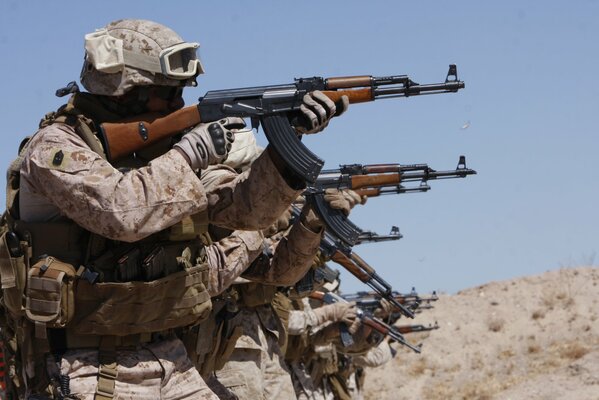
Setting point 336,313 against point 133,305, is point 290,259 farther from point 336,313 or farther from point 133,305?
point 336,313

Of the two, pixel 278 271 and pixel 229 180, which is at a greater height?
pixel 229 180

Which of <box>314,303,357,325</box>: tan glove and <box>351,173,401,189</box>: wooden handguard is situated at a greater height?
<box>351,173,401,189</box>: wooden handguard

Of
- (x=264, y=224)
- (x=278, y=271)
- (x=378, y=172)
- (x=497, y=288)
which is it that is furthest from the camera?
(x=497, y=288)

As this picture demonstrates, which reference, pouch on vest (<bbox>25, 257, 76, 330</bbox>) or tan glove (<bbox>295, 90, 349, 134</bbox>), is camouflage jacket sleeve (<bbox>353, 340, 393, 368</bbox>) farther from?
pouch on vest (<bbox>25, 257, 76, 330</bbox>)

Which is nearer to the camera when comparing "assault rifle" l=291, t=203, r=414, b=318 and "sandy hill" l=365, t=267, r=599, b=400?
"assault rifle" l=291, t=203, r=414, b=318

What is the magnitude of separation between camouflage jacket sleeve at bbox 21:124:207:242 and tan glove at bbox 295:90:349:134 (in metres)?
0.68

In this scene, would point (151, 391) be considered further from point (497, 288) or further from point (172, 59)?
point (497, 288)

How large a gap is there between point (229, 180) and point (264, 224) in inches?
17.0

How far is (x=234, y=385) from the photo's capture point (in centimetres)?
938

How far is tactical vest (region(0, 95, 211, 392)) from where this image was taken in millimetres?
5980

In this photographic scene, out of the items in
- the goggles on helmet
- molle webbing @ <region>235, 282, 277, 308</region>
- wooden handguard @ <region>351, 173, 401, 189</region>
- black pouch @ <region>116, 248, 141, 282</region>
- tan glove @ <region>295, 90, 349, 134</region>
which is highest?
the goggles on helmet

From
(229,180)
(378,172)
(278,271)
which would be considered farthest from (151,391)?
(378,172)

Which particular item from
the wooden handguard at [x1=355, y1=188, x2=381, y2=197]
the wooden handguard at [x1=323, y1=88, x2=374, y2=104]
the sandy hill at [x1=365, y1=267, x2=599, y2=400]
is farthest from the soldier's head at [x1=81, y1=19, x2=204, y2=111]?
the sandy hill at [x1=365, y1=267, x2=599, y2=400]

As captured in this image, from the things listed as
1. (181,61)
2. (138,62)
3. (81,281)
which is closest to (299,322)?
(181,61)
